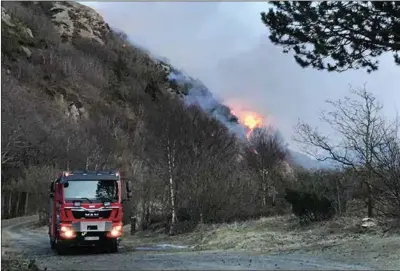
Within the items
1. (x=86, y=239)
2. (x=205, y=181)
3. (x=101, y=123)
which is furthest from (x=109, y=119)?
(x=86, y=239)

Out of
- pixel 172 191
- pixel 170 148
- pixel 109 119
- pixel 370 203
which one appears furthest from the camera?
pixel 109 119

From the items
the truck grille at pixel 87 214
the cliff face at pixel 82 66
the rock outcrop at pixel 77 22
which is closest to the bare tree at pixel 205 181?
the truck grille at pixel 87 214

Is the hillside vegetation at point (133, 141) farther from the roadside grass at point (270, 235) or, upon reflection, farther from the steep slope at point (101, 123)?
the roadside grass at point (270, 235)

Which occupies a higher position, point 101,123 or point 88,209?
point 101,123

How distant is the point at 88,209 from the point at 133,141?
59985 mm

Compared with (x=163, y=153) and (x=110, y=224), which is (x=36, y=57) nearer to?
(x=163, y=153)

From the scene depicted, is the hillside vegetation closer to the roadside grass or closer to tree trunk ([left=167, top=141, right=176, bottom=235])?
tree trunk ([left=167, top=141, right=176, bottom=235])

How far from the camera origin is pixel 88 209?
21.5m

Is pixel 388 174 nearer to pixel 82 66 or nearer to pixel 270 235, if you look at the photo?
pixel 270 235

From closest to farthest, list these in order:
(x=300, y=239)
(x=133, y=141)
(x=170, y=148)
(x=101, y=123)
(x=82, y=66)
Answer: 1. (x=300, y=239)
2. (x=170, y=148)
3. (x=133, y=141)
4. (x=101, y=123)
5. (x=82, y=66)

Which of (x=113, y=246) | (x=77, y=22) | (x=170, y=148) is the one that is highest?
(x=77, y=22)

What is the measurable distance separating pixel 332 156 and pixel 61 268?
15229mm

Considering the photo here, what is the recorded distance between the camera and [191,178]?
3284 cm

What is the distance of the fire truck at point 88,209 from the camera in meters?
21.5
